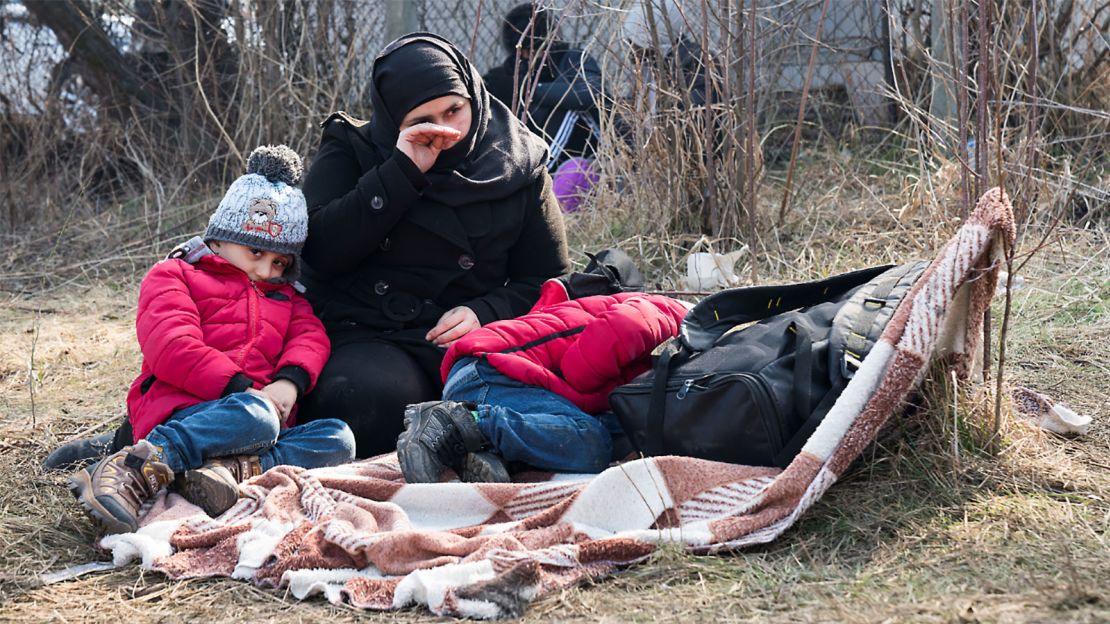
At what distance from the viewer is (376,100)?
302cm

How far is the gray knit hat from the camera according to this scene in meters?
2.81

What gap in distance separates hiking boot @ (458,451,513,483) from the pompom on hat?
30.7 inches

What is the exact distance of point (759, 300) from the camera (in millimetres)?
2717

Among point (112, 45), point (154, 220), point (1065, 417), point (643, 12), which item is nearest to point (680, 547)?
point (1065, 417)

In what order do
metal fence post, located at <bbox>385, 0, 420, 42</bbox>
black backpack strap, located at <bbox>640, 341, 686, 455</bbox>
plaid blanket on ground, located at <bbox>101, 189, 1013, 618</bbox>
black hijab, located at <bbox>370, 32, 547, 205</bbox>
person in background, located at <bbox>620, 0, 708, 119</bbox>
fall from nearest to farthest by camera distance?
1. plaid blanket on ground, located at <bbox>101, 189, 1013, 618</bbox>
2. black backpack strap, located at <bbox>640, 341, 686, 455</bbox>
3. black hijab, located at <bbox>370, 32, 547, 205</bbox>
4. person in background, located at <bbox>620, 0, 708, 119</bbox>
5. metal fence post, located at <bbox>385, 0, 420, 42</bbox>

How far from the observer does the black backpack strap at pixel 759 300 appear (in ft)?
8.66

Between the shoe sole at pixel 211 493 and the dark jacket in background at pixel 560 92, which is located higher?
the dark jacket in background at pixel 560 92

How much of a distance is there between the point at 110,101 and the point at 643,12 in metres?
3.65

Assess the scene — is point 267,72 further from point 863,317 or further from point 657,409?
point 863,317

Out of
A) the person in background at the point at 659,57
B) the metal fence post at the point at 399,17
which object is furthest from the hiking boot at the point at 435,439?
the metal fence post at the point at 399,17

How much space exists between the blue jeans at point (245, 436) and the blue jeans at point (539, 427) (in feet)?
1.20

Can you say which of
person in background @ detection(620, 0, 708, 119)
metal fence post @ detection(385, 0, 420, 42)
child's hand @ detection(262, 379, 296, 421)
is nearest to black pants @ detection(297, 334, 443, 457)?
child's hand @ detection(262, 379, 296, 421)

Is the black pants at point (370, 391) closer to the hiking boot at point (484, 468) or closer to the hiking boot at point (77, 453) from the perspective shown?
the hiking boot at point (484, 468)

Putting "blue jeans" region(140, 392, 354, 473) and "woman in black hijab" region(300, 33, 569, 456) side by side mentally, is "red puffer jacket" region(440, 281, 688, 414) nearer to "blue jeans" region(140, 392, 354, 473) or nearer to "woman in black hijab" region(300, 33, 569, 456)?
"woman in black hijab" region(300, 33, 569, 456)
